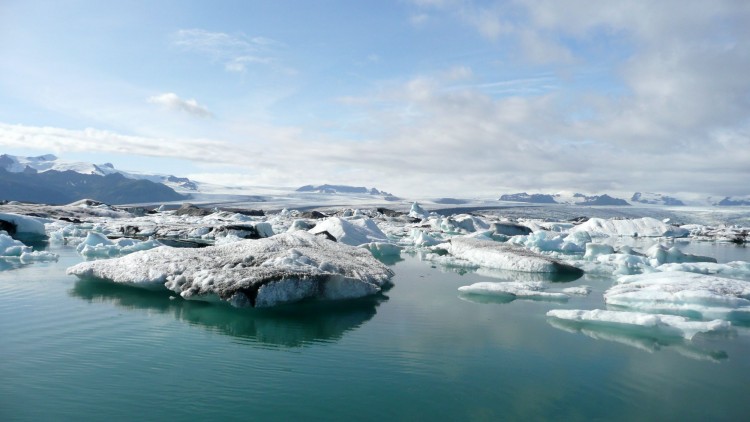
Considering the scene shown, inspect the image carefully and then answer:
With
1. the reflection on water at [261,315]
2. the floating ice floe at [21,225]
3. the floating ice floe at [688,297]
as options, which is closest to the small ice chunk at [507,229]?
the floating ice floe at [688,297]

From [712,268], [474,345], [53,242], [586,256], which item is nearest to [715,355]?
[474,345]

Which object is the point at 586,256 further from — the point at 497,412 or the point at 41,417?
the point at 41,417

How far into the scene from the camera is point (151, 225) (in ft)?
107

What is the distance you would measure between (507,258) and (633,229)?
35.7 metres

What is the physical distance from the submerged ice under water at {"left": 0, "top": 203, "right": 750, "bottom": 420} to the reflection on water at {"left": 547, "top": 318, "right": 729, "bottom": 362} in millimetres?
44

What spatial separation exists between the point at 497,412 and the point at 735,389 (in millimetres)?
3434

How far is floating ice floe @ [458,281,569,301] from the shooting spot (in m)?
11.6

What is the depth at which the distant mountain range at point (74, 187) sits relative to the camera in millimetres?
120625

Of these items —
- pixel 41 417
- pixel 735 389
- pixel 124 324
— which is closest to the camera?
pixel 41 417

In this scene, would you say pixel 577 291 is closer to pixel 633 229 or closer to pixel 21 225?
pixel 21 225

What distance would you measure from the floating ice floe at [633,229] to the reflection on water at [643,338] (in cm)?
3949

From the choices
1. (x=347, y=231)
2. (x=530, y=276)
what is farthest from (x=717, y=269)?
(x=347, y=231)

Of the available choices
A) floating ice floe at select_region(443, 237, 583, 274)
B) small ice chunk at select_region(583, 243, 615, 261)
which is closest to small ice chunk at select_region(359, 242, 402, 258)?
floating ice floe at select_region(443, 237, 583, 274)

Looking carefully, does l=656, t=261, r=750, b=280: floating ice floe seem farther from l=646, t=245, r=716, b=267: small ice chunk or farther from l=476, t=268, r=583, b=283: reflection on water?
l=476, t=268, r=583, b=283: reflection on water
